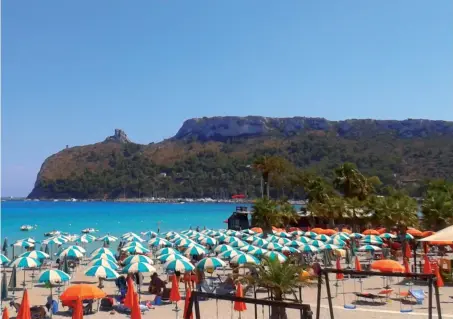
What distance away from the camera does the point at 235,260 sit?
17.3m

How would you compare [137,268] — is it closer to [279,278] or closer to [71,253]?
[279,278]

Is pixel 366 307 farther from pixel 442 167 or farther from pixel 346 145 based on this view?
pixel 346 145

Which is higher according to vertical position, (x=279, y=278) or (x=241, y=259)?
(x=279, y=278)

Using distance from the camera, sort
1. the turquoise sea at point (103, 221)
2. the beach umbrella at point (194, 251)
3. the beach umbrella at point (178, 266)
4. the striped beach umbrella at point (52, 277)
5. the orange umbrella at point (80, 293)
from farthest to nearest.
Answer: the turquoise sea at point (103, 221) < the beach umbrella at point (194, 251) < the beach umbrella at point (178, 266) < the striped beach umbrella at point (52, 277) < the orange umbrella at point (80, 293)

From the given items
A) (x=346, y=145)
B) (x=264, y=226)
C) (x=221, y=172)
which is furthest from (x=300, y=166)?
(x=264, y=226)

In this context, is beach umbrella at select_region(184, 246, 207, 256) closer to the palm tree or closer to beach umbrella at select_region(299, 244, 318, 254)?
beach umbrella at select_region(299, 244, 318, 254)

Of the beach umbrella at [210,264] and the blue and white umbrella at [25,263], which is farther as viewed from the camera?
the blue and white umbrella at [25,263]

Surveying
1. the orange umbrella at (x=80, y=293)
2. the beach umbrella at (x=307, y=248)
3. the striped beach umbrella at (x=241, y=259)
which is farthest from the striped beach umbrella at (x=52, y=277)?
the beach umbrella at (x=307, y=248)

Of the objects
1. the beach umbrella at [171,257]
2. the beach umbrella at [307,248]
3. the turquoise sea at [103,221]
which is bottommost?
the turquoise sea at [103,221]

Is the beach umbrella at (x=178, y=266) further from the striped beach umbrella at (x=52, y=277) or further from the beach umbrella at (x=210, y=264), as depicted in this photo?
the striped beach umbrella at (x=52, y=277)

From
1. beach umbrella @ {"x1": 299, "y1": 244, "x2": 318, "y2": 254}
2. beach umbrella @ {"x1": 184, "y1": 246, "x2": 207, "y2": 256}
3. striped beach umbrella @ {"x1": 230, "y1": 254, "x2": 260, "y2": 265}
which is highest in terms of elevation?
striped beach umbrella @ {"x1": 230, "y1": 254, "x2": 260, "y2": 265}

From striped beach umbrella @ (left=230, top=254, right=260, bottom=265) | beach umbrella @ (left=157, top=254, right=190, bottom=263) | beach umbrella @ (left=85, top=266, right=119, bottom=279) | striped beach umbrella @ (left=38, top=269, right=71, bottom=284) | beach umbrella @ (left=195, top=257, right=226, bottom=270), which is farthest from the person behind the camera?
striped beach umbrella @ (left=230, top=254, right=260, bottom=265)

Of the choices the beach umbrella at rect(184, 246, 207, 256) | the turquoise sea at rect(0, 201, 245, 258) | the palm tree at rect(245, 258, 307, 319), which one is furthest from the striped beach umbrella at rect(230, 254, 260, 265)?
the turquoise sea at rect(0, 201, 245, 258)

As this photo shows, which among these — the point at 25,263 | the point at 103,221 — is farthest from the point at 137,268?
the point at 103,221
